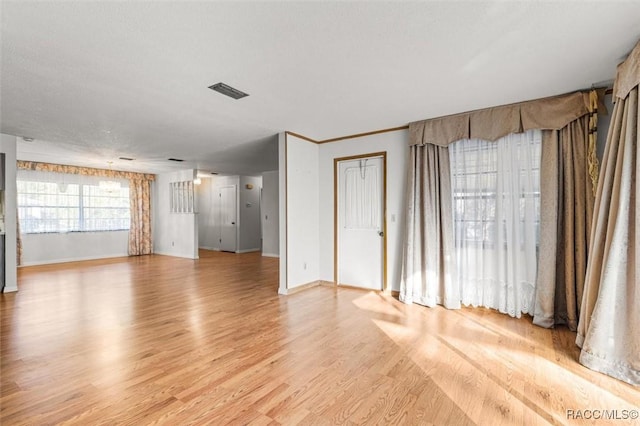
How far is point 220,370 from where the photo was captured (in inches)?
90.9

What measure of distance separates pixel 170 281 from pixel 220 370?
3724 millimetres

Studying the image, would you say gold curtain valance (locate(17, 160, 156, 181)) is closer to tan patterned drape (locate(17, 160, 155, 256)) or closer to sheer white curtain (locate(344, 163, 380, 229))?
tan patterned drape (locate(17, 160, 155, 256))

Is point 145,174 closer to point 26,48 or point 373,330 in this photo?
point 26,48

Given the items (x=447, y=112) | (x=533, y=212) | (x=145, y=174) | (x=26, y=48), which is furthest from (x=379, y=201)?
(x=145, y=174)

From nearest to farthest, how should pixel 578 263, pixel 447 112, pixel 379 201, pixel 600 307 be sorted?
pixel 600 307 → pixel 578 263 → pixel 447 112 → pixel 379 201

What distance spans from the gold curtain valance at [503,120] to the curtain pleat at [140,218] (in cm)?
840

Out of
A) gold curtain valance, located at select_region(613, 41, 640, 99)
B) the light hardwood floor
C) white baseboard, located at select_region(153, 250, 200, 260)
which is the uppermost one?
gold curtain valance, located at select_region(613, 41, 640, 99)

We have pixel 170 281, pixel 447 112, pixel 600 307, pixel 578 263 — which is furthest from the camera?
pixel 170 281

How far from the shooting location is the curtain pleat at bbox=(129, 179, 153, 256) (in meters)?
8.80

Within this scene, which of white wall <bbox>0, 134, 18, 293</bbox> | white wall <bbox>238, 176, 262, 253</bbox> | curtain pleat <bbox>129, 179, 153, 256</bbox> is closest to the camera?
white wall <bbox>0, 134, 18, 293</bbox>

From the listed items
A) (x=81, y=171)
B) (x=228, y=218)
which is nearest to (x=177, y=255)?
(x=228, y=218)

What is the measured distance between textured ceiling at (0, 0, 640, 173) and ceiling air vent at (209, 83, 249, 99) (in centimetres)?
10

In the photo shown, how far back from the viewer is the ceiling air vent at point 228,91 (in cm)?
287

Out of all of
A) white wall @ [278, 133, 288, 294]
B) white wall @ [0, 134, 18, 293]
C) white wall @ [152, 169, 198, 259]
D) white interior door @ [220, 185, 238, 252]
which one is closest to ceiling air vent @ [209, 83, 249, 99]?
white wall @ [278, 133, 288, 294]
